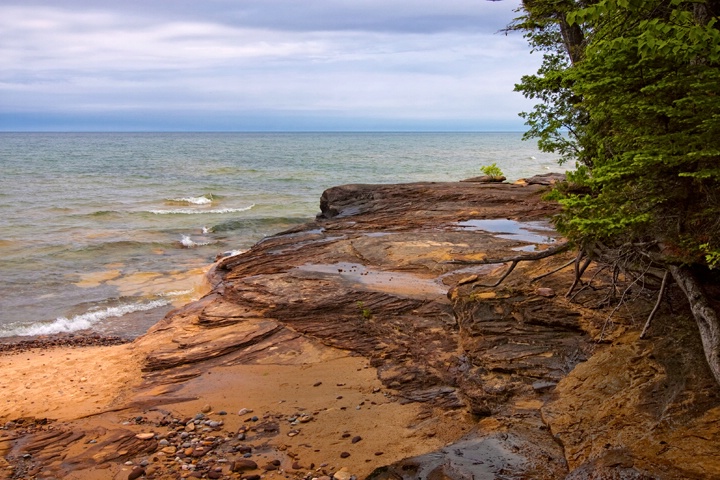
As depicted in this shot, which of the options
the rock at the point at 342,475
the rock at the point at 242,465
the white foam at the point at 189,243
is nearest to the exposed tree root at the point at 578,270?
the rock at the point at 342,475

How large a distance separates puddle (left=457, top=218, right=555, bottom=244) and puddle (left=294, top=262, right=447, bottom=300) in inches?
153

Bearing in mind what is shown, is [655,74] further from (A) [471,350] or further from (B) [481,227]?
(B) [481,227]

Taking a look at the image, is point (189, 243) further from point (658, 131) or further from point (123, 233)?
point (658, 131)

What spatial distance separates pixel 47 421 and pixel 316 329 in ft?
12.9

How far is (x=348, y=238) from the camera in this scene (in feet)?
50.3

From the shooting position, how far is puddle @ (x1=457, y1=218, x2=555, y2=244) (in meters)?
14.6

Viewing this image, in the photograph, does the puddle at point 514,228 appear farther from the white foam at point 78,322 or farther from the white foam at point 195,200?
the white foam at point 195,200

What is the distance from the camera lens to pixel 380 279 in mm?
11633

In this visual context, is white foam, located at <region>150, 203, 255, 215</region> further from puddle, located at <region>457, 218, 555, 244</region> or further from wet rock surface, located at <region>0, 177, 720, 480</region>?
wet rock surface, located at <region>0, 177, 720, 480</region>

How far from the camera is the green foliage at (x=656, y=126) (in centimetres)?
535

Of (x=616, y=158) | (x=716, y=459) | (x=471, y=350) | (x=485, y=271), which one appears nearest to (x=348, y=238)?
(x=485, y=271)

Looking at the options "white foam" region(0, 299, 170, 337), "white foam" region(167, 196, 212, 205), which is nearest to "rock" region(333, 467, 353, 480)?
"white foam" region(0, 299, 170, 337)

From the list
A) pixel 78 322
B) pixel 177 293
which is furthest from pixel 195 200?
pixel 78 322

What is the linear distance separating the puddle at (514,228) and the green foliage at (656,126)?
749 centimetres
